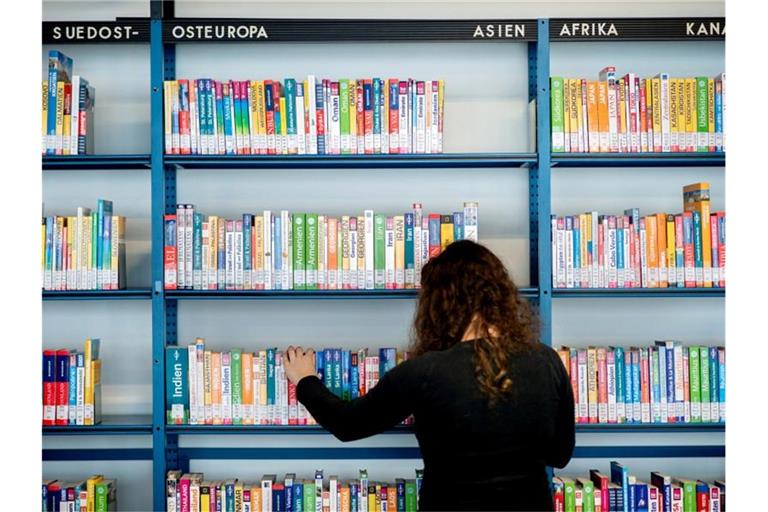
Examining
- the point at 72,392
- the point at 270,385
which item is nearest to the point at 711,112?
the point at 270,385

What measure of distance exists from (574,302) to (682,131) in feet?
2.65

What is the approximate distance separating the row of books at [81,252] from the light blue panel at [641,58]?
1932 mm

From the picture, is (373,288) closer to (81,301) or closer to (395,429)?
(395,429)

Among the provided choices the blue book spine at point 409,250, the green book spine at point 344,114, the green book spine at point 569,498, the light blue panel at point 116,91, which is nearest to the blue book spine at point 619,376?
the green book spine at point 569,498

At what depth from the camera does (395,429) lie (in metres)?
2.77

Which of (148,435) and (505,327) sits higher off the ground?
(505,327)

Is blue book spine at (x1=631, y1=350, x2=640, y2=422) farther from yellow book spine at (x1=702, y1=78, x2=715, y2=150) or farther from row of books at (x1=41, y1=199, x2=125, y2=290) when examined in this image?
row of books at (x1=41, y1=199, x2=125, y2=290)

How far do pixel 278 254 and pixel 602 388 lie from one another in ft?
4.29

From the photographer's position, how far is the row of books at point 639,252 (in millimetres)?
2770

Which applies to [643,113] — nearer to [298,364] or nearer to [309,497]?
[298,364]

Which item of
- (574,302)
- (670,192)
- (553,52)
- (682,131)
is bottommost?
(574,302)

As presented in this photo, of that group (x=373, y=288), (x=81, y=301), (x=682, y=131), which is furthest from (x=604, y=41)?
(x=81, y=301)

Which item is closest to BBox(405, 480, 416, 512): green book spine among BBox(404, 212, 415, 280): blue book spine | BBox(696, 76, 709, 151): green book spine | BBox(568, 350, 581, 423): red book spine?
BBox(568, 350, 581, 423): red book spine

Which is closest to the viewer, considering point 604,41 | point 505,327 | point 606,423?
point 505,327
